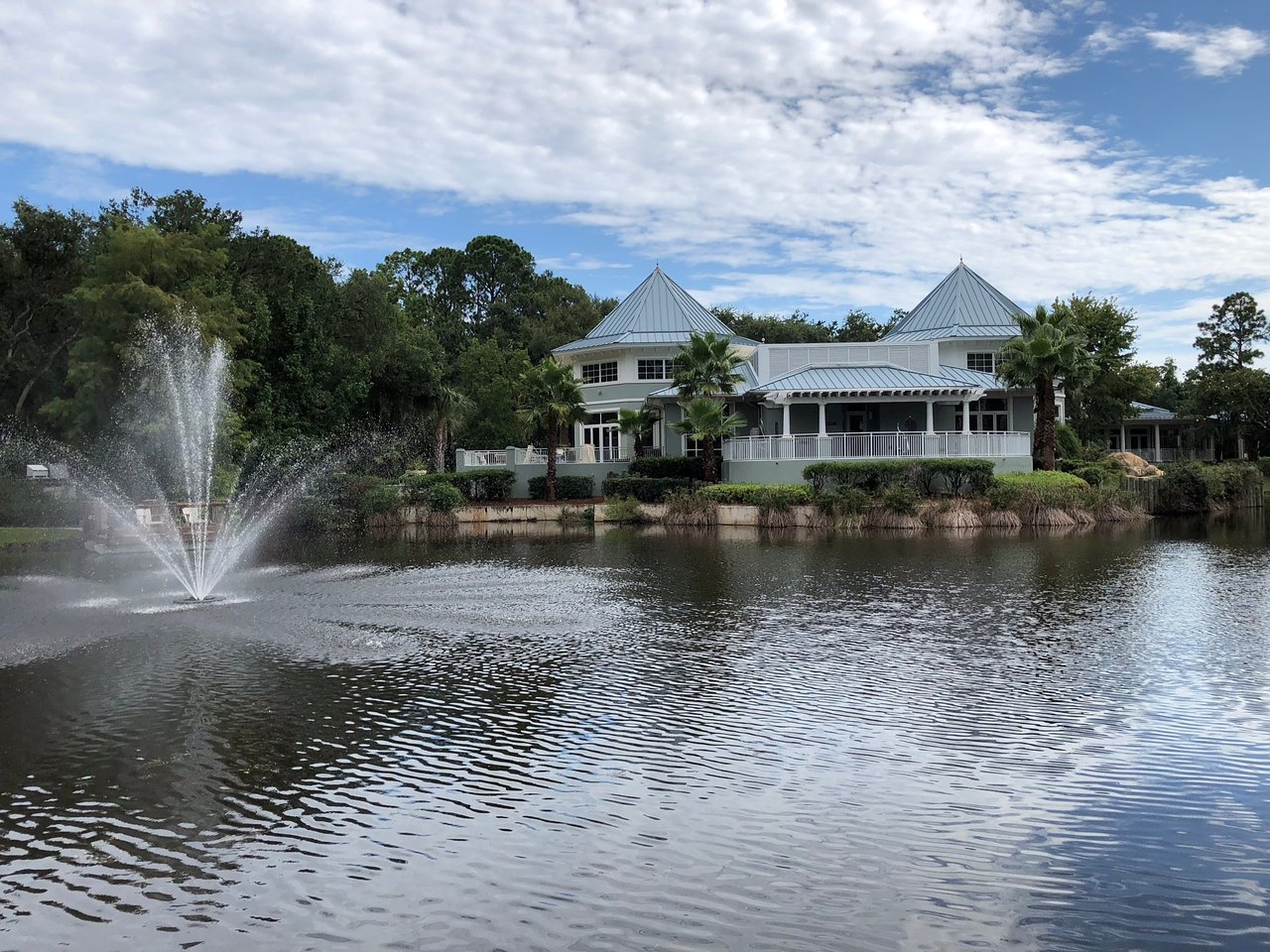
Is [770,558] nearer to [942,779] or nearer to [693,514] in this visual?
[693,514]

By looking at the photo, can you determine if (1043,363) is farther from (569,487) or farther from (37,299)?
(37,299)

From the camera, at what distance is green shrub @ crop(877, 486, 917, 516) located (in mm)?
33219

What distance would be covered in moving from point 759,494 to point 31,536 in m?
22.6

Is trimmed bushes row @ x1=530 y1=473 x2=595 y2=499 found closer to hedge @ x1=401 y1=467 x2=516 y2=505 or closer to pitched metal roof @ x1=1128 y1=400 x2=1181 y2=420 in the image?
hedge @ x1=401 y1=467 x2=516 y2=505

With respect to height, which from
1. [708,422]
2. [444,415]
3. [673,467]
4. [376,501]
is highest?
[444,415]

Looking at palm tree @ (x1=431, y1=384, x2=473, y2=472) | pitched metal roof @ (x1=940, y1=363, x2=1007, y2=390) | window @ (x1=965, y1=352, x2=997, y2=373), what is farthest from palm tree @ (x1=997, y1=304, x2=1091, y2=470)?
palm tree @ (x1=431, y1=384, x2=473, y2=472)

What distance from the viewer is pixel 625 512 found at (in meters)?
37.6

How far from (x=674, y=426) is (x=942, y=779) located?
32.6 meters

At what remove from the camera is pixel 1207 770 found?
26.5 ft

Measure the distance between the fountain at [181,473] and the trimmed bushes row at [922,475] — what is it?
1952 cm

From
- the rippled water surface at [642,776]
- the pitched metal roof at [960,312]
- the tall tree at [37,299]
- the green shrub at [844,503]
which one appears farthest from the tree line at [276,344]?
the rippled water surface at [642,776]

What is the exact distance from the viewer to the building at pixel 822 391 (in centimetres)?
3931

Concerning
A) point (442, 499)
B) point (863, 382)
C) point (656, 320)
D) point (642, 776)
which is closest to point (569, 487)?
point (442, 499)

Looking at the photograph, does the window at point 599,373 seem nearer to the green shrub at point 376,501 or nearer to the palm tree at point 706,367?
the palm tree at point 706,367
